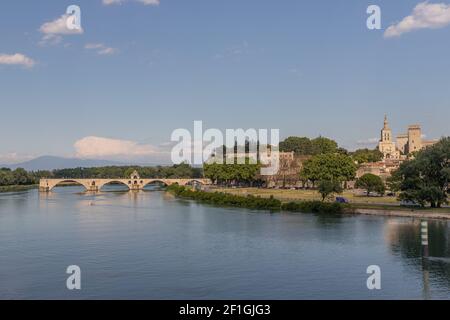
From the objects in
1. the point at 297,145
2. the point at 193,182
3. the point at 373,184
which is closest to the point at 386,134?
the point at 297,145

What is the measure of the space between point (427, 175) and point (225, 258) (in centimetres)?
2051

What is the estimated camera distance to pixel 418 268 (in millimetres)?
19344

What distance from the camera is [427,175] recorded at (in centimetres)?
3659

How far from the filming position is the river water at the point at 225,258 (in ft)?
54.1

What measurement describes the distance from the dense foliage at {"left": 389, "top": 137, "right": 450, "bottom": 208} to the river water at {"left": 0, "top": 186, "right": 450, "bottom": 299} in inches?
160

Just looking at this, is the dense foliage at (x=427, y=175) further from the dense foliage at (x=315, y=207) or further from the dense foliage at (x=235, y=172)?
the dense foliage at (x=235, y=172)

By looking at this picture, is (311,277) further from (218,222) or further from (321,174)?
(321,174)

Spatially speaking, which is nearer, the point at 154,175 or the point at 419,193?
the point at 419,193

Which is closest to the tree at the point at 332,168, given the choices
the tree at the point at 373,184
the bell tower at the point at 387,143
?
the tree at the point at 373,184

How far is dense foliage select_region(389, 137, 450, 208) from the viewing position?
34.9 metres

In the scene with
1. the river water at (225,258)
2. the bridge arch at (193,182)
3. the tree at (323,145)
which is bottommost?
the river water at (225,258)

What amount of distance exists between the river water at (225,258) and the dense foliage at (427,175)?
407cm
